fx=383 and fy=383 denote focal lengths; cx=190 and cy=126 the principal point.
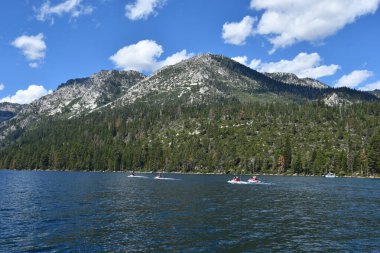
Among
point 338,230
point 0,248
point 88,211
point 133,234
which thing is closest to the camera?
point 0,248

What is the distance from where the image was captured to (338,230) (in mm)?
53781

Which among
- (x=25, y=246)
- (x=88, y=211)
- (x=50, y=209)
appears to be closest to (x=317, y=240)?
(x=25, y=246)

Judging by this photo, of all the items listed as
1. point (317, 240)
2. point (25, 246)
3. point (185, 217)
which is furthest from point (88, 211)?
point (317, 240)

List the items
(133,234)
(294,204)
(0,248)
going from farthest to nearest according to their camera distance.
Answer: (294,204)
(133,234)
(0,248)

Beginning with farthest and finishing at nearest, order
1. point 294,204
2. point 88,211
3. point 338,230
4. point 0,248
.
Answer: point 294,204, point 88,211, point 338,230, point 0,248

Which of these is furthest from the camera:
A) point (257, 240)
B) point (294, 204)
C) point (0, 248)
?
point (294, 204)

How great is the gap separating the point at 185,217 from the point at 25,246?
26925mm

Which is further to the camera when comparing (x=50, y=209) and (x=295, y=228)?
(x=50, y=209)

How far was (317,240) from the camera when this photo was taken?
47.2 meters

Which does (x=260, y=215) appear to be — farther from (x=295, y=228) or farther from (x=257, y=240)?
(x=257, y=240)

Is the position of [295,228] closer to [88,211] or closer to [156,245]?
[156,245]

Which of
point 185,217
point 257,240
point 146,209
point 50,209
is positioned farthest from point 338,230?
point 50,209

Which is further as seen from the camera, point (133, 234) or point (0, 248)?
point (133, 234)

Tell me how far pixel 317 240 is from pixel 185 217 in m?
22.6
